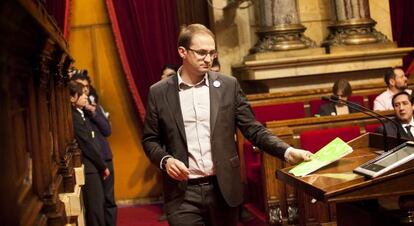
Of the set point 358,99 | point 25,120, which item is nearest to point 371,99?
point 358,99

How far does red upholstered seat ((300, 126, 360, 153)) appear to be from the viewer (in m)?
5.25

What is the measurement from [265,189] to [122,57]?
2.80 m

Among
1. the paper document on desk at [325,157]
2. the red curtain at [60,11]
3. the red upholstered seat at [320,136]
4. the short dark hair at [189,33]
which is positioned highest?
the red curtain at [60,11]

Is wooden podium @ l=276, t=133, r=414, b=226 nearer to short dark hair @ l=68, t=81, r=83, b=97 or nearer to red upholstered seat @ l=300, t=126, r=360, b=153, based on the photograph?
red upholstered seat @ l=300, t=126, r=360, b=153

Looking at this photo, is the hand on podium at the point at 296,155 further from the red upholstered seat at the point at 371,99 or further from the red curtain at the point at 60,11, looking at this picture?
the red curtain at the point at 60,11

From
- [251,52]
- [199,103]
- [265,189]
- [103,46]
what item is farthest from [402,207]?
[103,46]

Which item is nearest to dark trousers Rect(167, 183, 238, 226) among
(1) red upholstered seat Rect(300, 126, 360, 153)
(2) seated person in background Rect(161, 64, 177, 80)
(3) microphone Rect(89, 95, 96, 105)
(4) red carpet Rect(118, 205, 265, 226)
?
(1) red upholstered seat Rect(300, 126, 360, 153)

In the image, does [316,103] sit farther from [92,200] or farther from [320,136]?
[92,200]

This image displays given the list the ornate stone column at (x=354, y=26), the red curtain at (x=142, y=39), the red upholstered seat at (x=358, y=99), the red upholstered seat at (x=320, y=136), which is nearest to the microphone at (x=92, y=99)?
the red upholstered seat at (x=320, y=136)

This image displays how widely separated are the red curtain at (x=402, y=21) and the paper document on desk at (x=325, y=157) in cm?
558

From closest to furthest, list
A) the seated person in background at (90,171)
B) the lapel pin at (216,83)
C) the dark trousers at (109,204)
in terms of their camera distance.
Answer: the lapel pin at (216,83) < the seated person in background at (90,171) < the dark trousers at (109,204)

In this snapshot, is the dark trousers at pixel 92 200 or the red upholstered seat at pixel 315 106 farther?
the red upholstered seat at pixel 315 106

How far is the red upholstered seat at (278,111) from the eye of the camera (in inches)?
265

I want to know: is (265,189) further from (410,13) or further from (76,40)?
(410,13)
